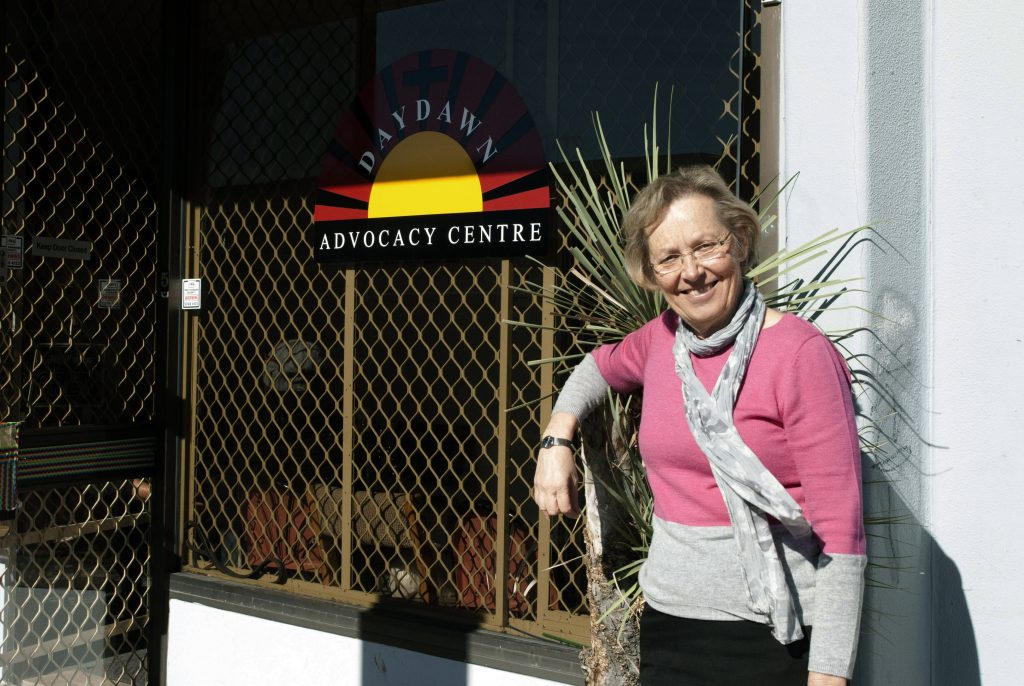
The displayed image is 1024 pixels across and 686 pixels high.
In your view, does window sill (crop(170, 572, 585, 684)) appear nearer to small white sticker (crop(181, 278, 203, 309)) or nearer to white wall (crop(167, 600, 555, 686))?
white wall (crop(167, 600, 555, 686))

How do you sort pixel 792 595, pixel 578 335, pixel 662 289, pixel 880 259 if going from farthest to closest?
1. pixel 578 335
2. pixel 880 259
3. pixel 662 289
4. pixel 792 595

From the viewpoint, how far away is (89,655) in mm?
4566

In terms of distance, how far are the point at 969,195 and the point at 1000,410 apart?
0.64 meters

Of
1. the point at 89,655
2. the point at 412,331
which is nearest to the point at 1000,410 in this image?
the point at 412,331

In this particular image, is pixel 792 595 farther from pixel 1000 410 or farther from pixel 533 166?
pixel 533 166

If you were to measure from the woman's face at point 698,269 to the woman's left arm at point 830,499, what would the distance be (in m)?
0.24

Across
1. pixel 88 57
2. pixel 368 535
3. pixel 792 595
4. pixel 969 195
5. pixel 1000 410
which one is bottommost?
pixel 368 535

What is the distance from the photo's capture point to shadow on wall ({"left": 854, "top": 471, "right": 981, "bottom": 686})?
2715 mm

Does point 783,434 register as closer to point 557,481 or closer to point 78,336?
point 557,481

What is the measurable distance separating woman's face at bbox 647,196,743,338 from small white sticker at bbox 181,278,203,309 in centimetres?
318

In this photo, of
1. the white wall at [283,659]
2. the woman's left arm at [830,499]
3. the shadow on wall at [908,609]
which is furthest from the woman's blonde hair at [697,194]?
the white wall at [283,659]

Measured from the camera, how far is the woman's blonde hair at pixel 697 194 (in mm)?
2137

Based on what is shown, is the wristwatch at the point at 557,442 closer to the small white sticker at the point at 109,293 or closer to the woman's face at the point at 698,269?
the woman's face at the point at 698,269

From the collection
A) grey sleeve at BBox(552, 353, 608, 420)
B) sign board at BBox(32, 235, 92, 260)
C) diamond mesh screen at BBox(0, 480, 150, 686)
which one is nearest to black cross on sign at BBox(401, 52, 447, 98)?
sign board at BBox(32, 235, 92, 260)
